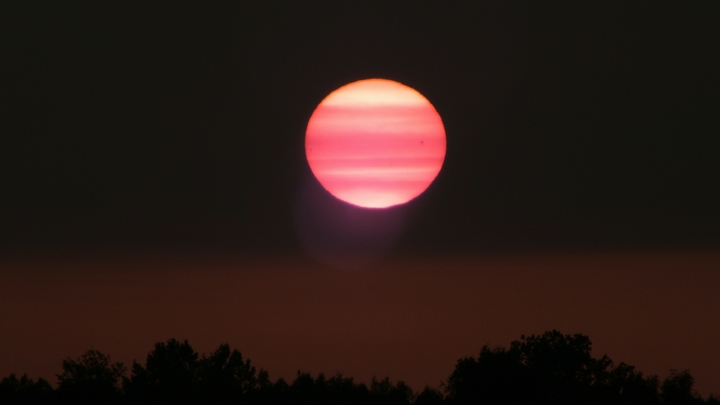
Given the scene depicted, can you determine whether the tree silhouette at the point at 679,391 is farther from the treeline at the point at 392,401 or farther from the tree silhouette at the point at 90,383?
the tree silhouette at the point at 90,383

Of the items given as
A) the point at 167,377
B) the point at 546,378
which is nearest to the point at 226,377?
the point at 167,377

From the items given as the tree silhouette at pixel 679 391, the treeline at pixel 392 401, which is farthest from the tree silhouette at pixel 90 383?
the tree silhouette at pixel 679 391

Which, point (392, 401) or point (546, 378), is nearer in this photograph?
point (546, 378)

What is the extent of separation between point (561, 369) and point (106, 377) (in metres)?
41.4

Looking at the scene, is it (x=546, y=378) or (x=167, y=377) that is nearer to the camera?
(x=546, y=378)

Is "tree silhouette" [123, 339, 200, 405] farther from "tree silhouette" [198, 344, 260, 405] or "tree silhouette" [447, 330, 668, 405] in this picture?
"tree silhouette" [447, 330, 668, 405]

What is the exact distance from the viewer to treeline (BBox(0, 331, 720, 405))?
9225 cm

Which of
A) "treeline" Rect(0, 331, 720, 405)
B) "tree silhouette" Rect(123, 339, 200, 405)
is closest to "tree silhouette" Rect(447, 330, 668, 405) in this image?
"treeline" Rect(0, 331, 720, 405)

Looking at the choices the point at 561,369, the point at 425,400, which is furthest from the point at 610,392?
the point at 425,400

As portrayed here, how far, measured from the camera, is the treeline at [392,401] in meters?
92.2

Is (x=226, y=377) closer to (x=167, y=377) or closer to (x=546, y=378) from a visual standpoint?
(x=167, y=377)

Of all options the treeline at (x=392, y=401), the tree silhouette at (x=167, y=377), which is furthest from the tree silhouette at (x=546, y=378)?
the tree silhouette at (x=167, y=377)

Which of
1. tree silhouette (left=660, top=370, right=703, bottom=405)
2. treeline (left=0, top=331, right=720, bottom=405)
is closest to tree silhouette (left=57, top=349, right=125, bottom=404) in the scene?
treeline (left=0, top=331, right=720, bottom=405)

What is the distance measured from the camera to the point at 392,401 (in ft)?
395
